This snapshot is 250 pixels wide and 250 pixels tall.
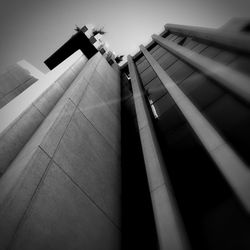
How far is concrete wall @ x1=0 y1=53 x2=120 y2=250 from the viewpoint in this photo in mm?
4352

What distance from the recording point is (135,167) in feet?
26.7

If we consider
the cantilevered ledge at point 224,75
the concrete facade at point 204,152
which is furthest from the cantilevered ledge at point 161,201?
the cantilevered ledge at point 224,75

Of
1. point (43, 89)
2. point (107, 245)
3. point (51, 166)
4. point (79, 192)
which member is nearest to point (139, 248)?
point (107, 245)

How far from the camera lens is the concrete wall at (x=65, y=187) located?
435cm

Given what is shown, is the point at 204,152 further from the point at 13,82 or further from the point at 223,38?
the point at 13,82

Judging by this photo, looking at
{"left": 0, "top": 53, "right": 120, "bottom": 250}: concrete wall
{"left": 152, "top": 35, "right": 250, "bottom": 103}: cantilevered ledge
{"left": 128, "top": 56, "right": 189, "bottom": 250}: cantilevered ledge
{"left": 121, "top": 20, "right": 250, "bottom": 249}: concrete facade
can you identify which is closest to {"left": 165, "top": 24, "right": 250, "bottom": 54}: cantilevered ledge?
{"left": 121, "top": 20, "right": 250, "bottom": 249}: concrete facade

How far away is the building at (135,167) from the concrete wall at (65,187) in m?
0.02

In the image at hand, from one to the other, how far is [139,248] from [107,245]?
0.76 m

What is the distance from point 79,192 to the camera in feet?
19.4

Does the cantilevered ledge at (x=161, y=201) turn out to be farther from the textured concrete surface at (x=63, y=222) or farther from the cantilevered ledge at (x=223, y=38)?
the cantilevered ledge at (x=223, y=38)

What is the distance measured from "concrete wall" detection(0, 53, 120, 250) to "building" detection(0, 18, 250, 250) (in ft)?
0.08

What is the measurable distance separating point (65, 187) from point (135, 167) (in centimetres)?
305

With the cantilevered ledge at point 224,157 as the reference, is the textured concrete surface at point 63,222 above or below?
above

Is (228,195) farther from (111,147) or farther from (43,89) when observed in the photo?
(43,89)
